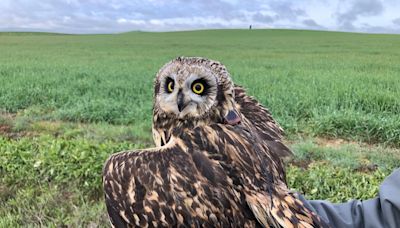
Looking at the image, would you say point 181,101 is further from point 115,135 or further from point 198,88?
point 115,135

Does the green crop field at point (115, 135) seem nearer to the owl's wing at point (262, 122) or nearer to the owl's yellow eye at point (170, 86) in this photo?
the owl's wing at point (262, 122)

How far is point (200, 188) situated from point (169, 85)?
2.10ft

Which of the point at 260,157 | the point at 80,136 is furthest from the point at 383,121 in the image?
the point at 260,157

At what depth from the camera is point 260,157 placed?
2.41m

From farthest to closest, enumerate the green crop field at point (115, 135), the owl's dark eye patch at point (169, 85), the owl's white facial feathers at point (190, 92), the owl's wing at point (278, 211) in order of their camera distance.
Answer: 1. the green crop field at point (115, 135)
2. the owl's dark eye patch at point (169, 85)
3. the owl's white facial feathers at point (190, 92)
4. the owl's wing at point (278, 211)

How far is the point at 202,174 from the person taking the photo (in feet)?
7.25

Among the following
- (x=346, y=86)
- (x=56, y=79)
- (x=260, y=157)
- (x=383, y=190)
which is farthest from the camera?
(x=56, y=79)

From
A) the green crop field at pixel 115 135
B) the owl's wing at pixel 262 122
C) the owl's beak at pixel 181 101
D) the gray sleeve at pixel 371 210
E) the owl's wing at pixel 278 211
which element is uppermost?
the owl's beak at pixel 181 101

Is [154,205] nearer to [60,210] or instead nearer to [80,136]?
[60,210]

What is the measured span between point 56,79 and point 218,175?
11.4 meters

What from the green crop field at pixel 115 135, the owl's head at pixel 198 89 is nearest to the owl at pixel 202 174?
the owl's head at pixel 198 89

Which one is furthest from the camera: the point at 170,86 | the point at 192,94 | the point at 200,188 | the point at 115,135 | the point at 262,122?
the point at 115,135

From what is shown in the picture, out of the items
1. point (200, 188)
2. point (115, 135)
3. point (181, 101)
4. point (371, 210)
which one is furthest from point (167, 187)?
point (115, 135)

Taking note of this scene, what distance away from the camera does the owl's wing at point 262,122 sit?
283cm
